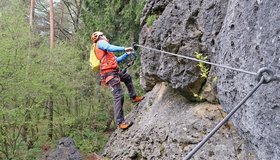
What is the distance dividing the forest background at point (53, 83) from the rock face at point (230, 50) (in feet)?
17.8

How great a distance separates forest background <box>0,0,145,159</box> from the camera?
973cm

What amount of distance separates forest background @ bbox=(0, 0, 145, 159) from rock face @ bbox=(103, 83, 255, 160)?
4.65m

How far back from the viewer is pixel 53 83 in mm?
11719

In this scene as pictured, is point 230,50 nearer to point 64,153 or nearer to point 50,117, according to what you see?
point 64,153

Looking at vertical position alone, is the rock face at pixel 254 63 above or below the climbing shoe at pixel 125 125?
above

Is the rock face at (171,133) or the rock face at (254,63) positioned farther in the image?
the rock face at (171,133)

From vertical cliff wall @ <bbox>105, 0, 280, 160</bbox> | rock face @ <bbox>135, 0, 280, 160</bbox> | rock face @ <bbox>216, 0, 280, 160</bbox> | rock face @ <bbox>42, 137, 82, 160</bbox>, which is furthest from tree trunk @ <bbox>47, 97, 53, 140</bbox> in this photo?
rock face @ <bbox>216, 0, 280, 160</bbox>

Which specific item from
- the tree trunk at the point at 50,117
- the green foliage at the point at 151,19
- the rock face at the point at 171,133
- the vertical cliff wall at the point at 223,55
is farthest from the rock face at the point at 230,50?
the tree trunk at the point at 50,117

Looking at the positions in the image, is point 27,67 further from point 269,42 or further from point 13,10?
point 269,42

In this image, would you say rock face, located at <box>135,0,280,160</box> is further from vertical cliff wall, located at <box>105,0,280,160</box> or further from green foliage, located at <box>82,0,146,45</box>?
green foliage, located at <box>82,0,146,45</box>

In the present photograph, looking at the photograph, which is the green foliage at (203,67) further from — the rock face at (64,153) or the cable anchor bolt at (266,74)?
the rock face at (64,153)

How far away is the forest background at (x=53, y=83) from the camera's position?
9.73 metres

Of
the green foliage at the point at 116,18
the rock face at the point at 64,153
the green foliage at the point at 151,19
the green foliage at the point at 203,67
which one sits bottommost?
the rock face at the point at 64,153

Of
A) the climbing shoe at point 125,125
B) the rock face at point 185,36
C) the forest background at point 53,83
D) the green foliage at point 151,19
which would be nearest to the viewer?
the rock face at point 185,36
